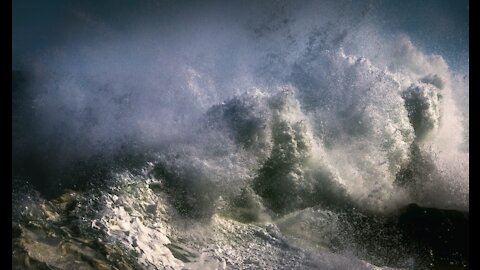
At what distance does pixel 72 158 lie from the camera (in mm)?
5574

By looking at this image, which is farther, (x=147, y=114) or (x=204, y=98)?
(x=204, y=98)

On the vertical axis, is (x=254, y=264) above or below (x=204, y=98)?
below

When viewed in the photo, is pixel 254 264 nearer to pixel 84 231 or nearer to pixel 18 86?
pixel 84 231

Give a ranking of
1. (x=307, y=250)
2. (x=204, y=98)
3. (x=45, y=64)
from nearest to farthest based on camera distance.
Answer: (x=307, y=250)
(x=45, y=64)
(x=204, y=98)

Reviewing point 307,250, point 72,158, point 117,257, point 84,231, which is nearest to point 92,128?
point 72,158

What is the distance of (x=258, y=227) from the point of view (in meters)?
6.02

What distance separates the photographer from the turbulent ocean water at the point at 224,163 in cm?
502

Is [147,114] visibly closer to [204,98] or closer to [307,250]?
[204,98]

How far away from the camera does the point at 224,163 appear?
20.1 ft

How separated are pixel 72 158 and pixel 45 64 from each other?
1670mm

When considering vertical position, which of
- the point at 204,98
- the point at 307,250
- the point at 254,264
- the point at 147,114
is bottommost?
the point at 254,264

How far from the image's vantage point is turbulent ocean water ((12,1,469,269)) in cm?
502

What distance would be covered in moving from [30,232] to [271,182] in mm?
3367

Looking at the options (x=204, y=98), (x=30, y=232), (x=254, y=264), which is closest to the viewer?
(x=30, y=232)
